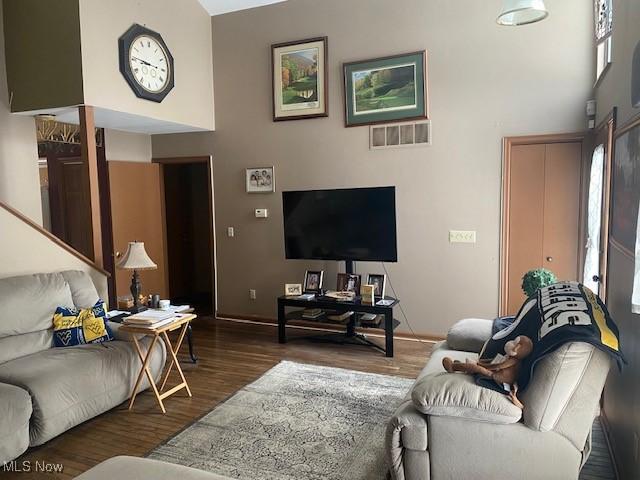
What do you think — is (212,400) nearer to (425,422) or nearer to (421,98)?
(425,422)

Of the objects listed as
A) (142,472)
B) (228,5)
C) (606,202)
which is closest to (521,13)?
(606,202)

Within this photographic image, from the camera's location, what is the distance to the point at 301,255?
5.07 m

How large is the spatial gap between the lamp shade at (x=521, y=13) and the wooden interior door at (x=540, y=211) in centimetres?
152

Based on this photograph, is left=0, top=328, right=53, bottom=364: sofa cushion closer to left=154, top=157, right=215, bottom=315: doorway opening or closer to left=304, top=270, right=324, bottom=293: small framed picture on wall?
left=304, top=270, right=324, bottom=293: small framed picture on wall

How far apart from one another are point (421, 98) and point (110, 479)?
425 cm

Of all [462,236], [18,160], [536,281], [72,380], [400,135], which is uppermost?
[400,135]

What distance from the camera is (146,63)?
482 cm

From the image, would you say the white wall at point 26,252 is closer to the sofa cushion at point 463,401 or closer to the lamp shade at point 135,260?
the lamp shade at point 135,260

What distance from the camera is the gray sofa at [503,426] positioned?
2.02m

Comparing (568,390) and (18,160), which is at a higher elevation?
(18,160)

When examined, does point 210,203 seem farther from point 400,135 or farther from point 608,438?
point 608,438

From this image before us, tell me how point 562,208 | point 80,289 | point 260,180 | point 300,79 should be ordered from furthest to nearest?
point 260,180, point 300,79, point 562,208, point 80,289

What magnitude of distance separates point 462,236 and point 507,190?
62cm

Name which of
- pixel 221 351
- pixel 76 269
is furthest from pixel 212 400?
pixel 76 269
